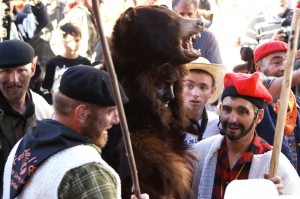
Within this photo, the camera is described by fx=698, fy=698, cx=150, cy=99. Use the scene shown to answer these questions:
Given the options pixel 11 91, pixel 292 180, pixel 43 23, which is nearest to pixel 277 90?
pixel 292 180

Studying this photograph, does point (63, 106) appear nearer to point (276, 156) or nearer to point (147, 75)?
point (147, 75)

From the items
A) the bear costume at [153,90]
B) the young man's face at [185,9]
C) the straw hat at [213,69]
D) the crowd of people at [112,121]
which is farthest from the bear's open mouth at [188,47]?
the young man's face at [185,9]

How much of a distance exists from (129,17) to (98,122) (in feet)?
2.93

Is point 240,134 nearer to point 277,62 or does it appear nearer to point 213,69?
point 213,69

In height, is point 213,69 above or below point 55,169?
below

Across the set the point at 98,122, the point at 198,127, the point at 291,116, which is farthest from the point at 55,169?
the point at 291,116

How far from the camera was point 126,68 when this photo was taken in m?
3.79

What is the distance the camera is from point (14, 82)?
4.49m

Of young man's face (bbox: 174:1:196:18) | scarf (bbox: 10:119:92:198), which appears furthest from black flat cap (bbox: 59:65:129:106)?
young man's face (bbox: 174:1:196:18)

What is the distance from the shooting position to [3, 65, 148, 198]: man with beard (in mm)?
2887

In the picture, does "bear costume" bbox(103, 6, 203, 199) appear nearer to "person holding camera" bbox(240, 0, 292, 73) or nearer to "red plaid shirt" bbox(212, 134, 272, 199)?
"red plaid shirt" bbox(212, 134, 272, 199)

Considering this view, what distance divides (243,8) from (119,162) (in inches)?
223

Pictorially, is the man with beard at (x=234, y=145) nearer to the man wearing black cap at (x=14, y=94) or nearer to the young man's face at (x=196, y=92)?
the young man's face at (x=196, y=92)

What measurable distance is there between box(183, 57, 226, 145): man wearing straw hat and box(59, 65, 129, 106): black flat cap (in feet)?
6.12
